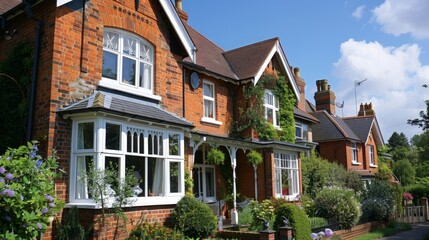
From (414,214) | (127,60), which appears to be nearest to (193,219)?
(127,60)

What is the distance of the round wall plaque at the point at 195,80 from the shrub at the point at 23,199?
32.8ft

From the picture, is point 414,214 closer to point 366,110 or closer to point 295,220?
point 295,220

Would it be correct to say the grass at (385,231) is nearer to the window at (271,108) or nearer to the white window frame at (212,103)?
the window at (271,108)

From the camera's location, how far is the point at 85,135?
435 inches

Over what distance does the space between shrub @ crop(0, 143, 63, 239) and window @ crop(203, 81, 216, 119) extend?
10.9m

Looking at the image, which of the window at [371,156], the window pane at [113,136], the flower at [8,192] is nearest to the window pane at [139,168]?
the window pane at [113,136]

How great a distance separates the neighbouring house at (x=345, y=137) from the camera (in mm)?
33719

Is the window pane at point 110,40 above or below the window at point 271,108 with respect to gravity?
above

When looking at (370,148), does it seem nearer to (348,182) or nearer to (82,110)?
(348,182)

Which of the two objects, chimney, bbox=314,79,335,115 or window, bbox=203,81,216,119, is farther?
chimney, bbox=314,79,335,115

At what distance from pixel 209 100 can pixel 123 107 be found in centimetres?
738

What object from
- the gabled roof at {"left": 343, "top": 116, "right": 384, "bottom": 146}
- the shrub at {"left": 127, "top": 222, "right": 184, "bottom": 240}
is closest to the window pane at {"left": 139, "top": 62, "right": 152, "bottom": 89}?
the shrub at {"left": 127, "top": 222, "right": 184, "bottom": 240}

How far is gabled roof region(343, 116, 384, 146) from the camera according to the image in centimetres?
3723

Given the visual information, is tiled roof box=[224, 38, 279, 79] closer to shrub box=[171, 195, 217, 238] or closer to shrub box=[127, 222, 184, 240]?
shrub box=[171, 195, 217, 238]
